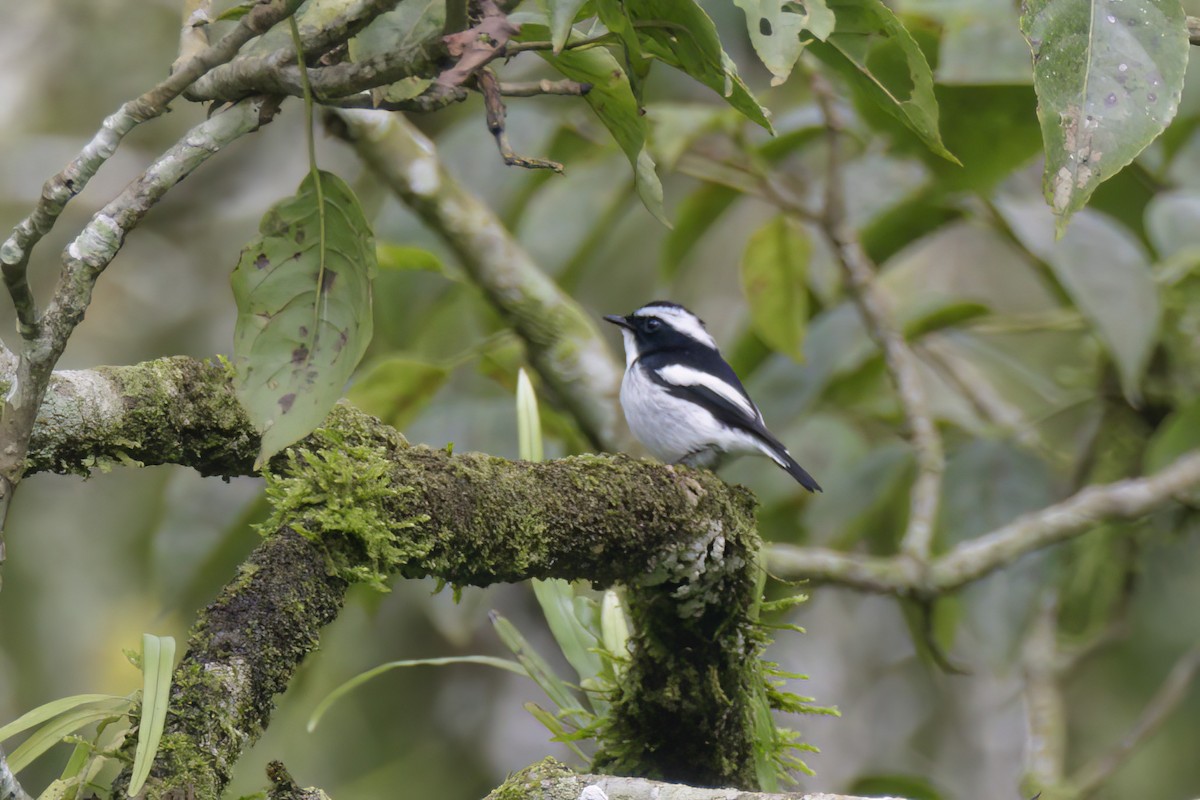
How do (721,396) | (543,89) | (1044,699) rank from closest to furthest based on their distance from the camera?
(543,89), (721,396), (1044,699)

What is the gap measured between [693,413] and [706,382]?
9.6 inches

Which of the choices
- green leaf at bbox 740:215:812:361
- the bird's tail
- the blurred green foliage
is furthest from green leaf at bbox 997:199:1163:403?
the bird's tail

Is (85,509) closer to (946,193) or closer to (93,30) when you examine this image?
(93,30)

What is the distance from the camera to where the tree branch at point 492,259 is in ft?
12.7

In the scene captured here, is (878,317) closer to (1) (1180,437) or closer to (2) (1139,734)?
(1) (1180,437)

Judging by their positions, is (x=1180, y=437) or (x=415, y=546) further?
(x=1180, y=437)

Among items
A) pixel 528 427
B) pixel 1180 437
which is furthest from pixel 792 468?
pixel 528 427

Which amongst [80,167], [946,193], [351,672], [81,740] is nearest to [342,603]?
[81,740]

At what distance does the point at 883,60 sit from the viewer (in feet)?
5.84

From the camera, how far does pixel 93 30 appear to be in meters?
6.91

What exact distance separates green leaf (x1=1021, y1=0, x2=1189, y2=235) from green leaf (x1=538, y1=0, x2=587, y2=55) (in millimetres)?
536

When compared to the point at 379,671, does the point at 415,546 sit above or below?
above

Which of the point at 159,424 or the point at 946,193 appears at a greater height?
the point at 159,424

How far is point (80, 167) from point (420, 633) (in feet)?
16.4
